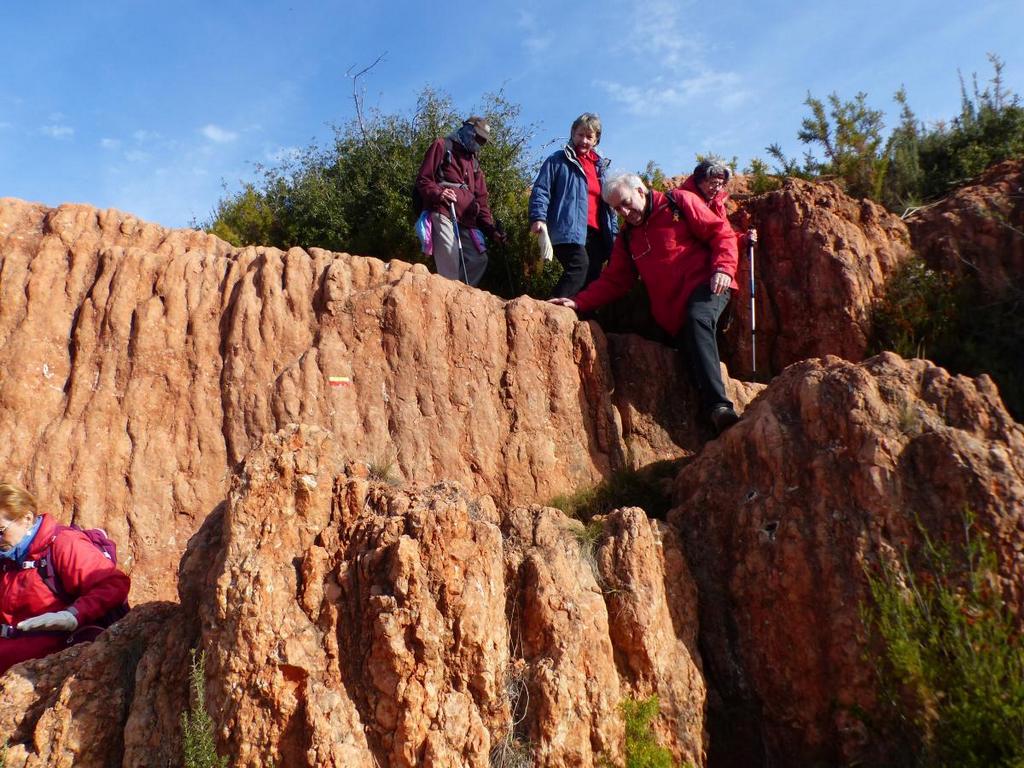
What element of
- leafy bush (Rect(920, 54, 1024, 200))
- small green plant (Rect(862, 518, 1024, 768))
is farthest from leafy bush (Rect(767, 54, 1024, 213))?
small green plant (Rect(862, 518, 1024, 768))

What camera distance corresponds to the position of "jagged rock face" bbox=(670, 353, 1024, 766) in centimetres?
523

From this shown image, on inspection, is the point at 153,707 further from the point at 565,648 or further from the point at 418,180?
the point at 418,180

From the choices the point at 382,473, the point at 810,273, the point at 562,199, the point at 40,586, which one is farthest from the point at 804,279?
the point at 40,586

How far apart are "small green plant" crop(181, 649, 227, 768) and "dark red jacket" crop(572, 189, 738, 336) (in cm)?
493

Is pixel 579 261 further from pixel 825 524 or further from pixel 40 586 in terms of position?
pixel 40 586

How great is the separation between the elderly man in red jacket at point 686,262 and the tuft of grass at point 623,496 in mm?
733

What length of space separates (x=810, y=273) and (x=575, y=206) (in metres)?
2.67

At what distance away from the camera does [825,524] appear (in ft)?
18.4

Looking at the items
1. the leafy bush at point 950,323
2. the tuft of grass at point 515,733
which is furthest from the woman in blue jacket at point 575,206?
the tuft of grass at point 515,733

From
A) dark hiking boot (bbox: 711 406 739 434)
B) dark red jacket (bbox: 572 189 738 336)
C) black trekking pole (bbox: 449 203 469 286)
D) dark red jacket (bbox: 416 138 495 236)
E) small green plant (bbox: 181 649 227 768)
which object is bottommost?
small green plant (bbox: 181 649 227 768)

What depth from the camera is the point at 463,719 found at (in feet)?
16.1

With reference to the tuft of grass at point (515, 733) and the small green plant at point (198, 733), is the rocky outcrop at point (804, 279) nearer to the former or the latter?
the tuft of grass at point (515, 733)

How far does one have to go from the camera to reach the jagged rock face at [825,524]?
5.23 metres

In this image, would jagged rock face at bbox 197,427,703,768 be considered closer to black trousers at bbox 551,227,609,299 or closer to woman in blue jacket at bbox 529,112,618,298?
black trousers at bbox 551,227,609,299
